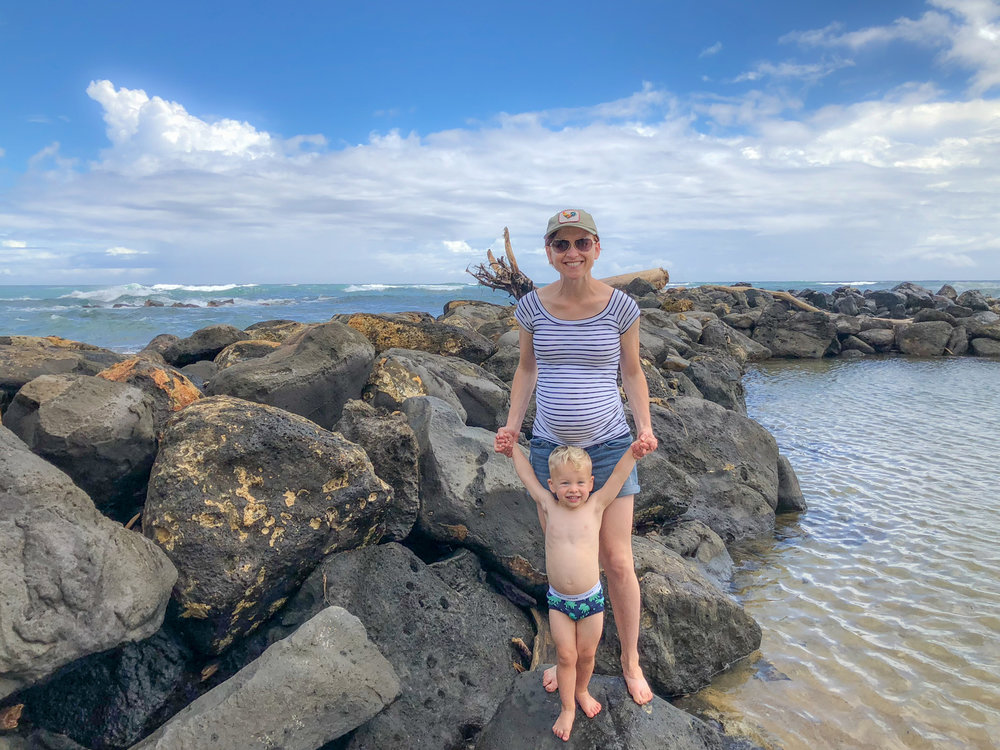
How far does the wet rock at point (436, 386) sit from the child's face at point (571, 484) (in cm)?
297

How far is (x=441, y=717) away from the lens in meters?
3.48

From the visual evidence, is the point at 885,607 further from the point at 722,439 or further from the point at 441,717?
the point at 441,717

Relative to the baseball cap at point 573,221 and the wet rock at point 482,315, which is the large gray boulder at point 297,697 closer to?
the baseball cap at point 573,221

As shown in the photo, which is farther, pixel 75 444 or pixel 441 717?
pixel 75 444

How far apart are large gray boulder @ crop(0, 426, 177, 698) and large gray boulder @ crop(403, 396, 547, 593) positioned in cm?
160

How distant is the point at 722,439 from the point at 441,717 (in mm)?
4815

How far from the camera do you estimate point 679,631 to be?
4145mm

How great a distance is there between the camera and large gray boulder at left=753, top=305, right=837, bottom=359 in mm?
21891

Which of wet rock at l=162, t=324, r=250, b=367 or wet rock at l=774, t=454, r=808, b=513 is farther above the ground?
wet rock at l=162, t=324, r=250, b=367

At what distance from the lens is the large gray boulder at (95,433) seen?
3.90 meters

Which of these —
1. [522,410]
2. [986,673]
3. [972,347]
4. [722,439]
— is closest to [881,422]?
[722,439]

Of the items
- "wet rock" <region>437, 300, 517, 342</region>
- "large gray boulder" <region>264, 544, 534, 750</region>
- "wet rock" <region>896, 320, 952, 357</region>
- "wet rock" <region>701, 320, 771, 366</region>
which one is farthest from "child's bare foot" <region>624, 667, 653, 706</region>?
"wet rock" <region>896, 320, 952, 357</region>

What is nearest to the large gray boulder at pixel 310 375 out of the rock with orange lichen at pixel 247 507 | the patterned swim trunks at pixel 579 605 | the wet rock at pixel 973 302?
the rock with orange lichen at pixel 247 507

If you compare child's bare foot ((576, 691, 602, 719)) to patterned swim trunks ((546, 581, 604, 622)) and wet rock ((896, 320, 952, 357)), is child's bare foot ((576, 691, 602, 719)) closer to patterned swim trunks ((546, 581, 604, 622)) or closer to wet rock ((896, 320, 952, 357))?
patterned swim trunks ((546, 581, 604, 622))
